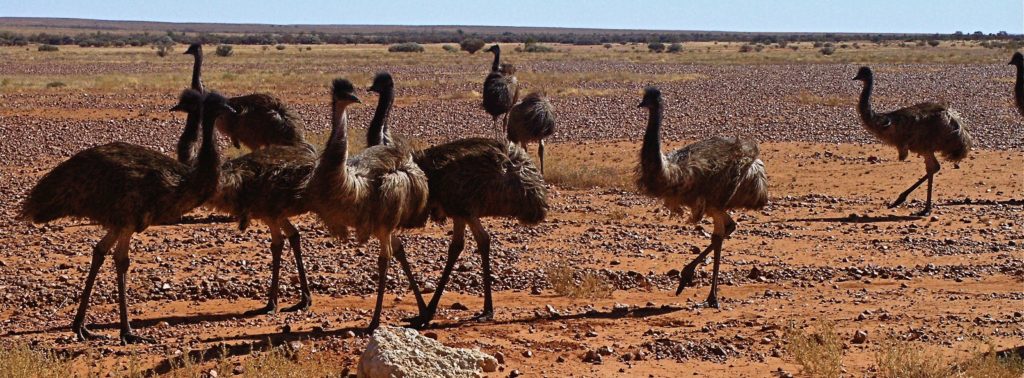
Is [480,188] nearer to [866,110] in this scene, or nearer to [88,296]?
[88,296]

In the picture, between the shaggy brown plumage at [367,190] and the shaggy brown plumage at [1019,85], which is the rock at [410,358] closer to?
the shaggy brown plumage at [367,190]

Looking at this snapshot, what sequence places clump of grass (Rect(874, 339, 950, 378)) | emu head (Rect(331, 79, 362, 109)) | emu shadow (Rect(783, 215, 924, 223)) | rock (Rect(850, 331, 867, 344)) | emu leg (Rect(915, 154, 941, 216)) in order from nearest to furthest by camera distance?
clump of grass (Rect(874, 339, 950, 378))
rock (Rect(850, 331, 867, 344))
emu head (Rect(331, 79, 362, 109))
emu shadow (Rect(783, 215, 924, 223))
emu leg (Rect(915, 154, 941, 216))

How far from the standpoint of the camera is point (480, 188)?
8602 mm

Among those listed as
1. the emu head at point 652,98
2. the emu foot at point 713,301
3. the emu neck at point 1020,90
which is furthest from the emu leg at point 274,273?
the emu neck at point 1020,90

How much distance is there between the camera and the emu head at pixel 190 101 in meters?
8.84

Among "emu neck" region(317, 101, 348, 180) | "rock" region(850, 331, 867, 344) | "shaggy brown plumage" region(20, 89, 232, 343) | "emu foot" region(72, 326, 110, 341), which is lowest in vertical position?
"emu foot" region(72, 326, 110, 341)

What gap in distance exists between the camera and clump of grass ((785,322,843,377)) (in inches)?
270

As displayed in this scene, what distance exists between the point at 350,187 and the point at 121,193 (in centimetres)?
149

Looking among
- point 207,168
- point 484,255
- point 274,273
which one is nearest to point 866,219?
point 484,255

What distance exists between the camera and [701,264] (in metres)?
10.9

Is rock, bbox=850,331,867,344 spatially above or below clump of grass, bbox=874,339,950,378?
below

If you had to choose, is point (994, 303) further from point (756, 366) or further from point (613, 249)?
point (613, 249)

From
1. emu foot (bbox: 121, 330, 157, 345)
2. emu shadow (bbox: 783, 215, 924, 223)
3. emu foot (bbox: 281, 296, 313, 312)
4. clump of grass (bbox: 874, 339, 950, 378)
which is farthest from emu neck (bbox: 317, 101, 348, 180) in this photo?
emu shadow (bbox: 783, 215, 924, 223)

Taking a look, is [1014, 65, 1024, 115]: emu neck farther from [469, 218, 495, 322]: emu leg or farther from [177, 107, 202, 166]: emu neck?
[177, 107, 202, 166]: emu neck
